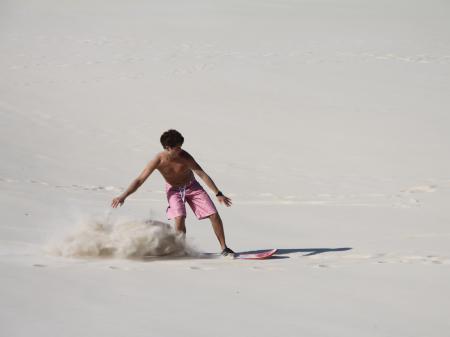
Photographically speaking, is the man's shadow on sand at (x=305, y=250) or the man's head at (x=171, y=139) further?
the man's shadow on sand at (x=305, y=250)

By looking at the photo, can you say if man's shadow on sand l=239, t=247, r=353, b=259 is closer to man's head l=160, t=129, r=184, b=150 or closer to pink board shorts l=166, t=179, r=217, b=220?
pink board shorts l=166, t=179, r=217, b=220

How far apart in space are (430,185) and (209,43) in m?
15.6

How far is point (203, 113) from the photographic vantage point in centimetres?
1766

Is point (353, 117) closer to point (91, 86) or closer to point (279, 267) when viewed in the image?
point (91, 86)

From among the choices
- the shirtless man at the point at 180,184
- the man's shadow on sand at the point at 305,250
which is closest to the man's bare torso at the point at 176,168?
the shirtless man at the point at 180,184

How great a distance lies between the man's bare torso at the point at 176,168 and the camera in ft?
21.2

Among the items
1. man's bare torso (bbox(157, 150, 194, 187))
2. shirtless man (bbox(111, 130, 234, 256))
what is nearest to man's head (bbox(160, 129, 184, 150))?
shirtless man (bbox(111, 130, 234, 256))

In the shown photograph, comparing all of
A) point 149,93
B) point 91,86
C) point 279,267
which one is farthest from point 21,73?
point 279,267

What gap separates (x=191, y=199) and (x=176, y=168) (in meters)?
0.32

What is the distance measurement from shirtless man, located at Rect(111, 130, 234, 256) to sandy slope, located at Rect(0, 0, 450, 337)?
281mm

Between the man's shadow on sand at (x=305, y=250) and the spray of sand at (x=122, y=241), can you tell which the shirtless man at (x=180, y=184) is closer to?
the spray of sand at (x=122, y=241)

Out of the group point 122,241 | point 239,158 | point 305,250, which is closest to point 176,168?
point 122,241

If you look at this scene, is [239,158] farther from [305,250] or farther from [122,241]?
[122,241]

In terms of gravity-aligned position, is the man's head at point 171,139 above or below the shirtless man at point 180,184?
above
